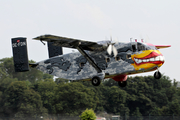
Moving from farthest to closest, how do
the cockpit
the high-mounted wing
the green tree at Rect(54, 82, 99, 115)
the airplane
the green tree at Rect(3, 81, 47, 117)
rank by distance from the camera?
the green tree at Rect(3, 81, 47, 117) < the green tree at Rect(54, 82, 99, 115) < the cockpit < the airplane < the high-mounted wing

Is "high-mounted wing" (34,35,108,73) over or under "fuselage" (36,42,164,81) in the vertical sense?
over

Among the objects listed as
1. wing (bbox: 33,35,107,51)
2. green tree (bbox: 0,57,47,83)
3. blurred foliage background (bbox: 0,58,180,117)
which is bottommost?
blurred foliage background (bbox: 0,58,180,117)

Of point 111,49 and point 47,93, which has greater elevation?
point 111,49

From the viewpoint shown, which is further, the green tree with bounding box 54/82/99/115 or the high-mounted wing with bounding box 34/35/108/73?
the green tree with bounding box 54/82/99/115

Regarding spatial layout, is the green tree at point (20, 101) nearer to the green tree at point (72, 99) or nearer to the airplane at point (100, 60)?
the green tree at point (72, 99)

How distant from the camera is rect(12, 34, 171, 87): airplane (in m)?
22.8

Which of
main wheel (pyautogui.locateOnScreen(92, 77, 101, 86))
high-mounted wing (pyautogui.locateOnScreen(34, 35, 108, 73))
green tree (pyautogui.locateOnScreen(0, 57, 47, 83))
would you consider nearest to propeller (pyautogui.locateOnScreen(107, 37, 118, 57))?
high-mounted wing (pyautogui.locateOnScreen(34, 35, 108, 73))

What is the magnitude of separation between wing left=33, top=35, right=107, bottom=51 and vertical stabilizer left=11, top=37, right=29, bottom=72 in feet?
20.4

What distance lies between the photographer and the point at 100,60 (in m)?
24.7

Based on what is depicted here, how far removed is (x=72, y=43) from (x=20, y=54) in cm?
747

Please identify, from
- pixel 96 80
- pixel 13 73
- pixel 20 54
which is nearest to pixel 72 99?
pixel 13 73

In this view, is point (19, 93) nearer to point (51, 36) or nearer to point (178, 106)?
point (178, 106)

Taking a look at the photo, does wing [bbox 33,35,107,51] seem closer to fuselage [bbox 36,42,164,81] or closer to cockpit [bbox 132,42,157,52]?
fuselage [bbox 36,42,164,81]

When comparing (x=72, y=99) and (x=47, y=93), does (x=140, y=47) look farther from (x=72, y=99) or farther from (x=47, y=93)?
(x=47, y=93)
